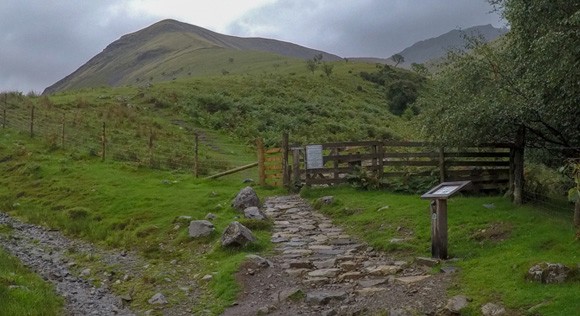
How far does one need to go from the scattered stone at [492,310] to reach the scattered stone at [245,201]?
10237mm

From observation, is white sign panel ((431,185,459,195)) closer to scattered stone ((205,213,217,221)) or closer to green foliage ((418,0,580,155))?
green foliage ((418,0,580,155))

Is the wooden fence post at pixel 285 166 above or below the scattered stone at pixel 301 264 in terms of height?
above

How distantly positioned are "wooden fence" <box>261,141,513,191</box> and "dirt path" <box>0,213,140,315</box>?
862 centimetres

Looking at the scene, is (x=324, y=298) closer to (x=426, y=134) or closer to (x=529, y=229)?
(x=529, y=229)

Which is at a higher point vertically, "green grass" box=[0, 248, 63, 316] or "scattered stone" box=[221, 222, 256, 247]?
"scattered stone" box=[221, 222, 256, 247]

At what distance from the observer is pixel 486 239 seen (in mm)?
12383

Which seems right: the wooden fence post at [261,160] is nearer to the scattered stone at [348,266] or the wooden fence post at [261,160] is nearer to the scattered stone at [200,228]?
the scattered stone at [200,228]

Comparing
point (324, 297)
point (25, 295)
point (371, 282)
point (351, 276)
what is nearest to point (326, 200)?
point (351, 276)

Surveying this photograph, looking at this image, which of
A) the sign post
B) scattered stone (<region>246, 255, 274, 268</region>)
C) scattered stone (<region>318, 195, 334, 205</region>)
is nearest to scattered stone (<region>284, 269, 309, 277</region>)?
scattered stone (<region>246, 255, 274, 268</region>)

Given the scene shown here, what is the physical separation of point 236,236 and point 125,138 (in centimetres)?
1956

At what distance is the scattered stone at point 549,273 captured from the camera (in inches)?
361

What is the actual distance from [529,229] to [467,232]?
1.35m

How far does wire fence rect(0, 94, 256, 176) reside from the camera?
2677 cm

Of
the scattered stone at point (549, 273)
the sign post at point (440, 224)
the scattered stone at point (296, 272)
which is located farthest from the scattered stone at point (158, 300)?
the scattered stone at point (549, 273)
